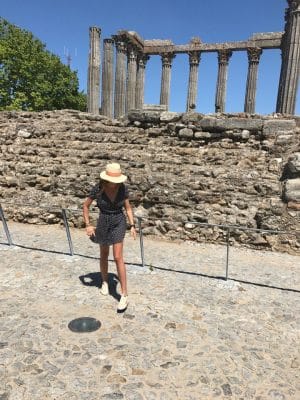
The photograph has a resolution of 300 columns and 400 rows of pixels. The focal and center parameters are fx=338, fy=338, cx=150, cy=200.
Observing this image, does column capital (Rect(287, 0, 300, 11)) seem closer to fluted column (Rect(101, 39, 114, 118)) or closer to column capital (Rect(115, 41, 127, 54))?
column capital (Rect(115, 41, 127, 54))

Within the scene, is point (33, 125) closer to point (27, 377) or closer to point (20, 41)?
point (27, 377)

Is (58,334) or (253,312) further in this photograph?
(253,312)

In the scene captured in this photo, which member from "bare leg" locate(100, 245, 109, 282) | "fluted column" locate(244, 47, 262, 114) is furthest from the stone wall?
"fluted column" locate(244, 47, 262, 114)

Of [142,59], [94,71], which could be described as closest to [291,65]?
[94,71]

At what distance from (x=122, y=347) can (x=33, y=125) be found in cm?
883

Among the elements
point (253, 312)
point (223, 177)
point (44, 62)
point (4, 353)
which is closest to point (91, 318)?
point (4, 353)

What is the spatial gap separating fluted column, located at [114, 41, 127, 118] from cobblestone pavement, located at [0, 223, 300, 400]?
1981 cm

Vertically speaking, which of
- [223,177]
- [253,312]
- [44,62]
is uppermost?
[44,62]

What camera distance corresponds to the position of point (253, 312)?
420cm

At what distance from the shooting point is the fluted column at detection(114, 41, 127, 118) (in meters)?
24.2

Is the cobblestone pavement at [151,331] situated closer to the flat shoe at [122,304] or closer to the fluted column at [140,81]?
the flat shoe at [122,304]

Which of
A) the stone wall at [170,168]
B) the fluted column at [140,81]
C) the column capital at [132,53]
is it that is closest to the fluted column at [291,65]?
the stone wall at [170,168]

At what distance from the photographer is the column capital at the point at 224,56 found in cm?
2591

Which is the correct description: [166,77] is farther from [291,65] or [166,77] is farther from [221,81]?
[291,65]
